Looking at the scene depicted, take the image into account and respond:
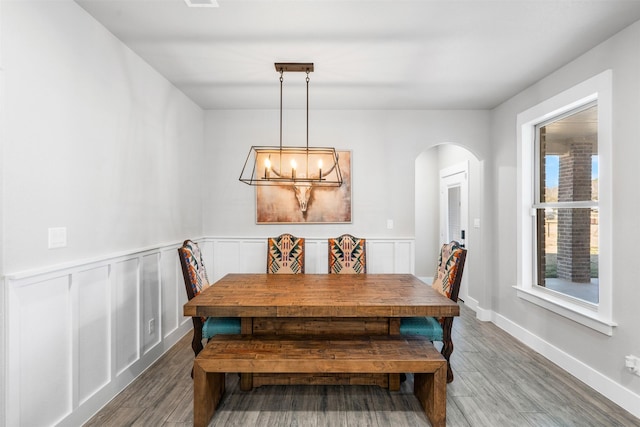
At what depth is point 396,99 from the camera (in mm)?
3750

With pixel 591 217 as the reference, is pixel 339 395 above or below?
below

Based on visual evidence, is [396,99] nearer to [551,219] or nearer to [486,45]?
[486,45]

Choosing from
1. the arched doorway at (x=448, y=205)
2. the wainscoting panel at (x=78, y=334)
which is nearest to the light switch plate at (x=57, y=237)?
the wainscoting panel at (x=78, y=334)

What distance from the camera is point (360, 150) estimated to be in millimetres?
4195

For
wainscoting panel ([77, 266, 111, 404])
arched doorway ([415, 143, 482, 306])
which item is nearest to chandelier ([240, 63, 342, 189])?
arched doorway ([415, 143, 482, 306])

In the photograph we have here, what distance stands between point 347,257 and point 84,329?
2.23m

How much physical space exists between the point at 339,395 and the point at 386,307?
79 cm

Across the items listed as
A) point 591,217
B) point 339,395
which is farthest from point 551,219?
point 339,395

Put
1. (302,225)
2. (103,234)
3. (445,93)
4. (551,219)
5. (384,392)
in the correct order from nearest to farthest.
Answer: (103,234), (384,392), (551,219), (445,93), (302,225)

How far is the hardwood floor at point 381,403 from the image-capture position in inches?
81.5

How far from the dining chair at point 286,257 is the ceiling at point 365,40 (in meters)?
1.61

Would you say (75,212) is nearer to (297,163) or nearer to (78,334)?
(78,334)

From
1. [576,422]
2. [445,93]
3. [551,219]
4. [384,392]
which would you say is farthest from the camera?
[445,93]

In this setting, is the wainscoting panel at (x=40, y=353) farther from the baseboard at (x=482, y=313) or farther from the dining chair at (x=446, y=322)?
the baseboard at (x=482, y=313)
